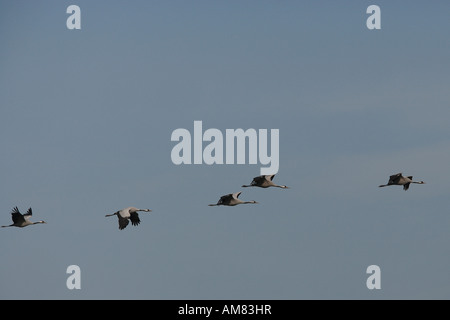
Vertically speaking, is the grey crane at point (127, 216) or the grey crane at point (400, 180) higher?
the grey crane at point (400, 180)

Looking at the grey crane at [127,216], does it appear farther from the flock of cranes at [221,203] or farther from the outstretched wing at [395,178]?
the outstretched wing at [395,178]

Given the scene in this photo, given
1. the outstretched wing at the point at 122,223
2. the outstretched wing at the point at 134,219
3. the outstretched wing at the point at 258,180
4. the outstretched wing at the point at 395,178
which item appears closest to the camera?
the outstretched wing at the point at 122,223

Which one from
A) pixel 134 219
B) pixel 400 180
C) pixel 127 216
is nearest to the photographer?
pixel 127 216

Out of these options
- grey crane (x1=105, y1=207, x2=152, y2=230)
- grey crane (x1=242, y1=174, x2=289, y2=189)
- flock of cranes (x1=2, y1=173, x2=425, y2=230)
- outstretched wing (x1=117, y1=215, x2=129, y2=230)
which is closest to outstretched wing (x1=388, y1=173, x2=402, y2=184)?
flock of cranes (x1=2, y1=173, x2=425, y2=230)

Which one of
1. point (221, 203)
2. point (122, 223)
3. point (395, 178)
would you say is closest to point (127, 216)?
point (122, 223)

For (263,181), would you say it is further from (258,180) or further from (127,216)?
(127,216)

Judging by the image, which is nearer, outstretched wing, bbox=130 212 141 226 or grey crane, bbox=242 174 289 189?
outstretched wing, bbox=130 212 141 226

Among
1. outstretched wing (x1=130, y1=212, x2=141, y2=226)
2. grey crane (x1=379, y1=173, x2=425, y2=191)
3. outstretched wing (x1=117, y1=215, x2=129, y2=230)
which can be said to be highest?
grey crane (x1=379, y1=173, x2=425, y2=191)

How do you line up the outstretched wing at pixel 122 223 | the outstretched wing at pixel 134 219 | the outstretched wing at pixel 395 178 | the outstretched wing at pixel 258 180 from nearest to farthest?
the outstretched wing at pixel 122 223 < the outstretched wing at pixel 134 219 < the outstretched wing at pixel 395 178 < the outstretched wing at pixel 258 180

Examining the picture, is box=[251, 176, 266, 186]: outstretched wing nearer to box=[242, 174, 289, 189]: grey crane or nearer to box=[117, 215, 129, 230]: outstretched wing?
box=[242, 174, 289, 189]: grey crane

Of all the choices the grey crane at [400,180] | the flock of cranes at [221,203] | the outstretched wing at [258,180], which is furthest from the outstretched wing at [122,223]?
the grey crane at [400,180]

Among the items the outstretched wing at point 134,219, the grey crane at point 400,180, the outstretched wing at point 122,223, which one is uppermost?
the grey crane at point 400,180

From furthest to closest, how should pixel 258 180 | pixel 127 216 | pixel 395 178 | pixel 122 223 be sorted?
pixel 258 180
pixel 395 178
pixel 127 216
pixel 122 223
